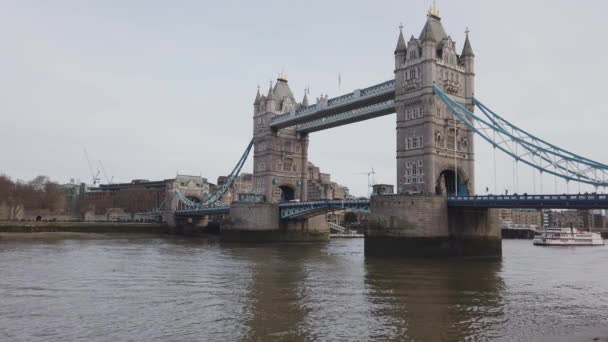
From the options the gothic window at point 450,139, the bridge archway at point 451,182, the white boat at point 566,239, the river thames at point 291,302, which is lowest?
the river thames at point 291,302

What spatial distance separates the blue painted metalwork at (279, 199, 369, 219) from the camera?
56.8m

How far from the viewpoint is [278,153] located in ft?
250

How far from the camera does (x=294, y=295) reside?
2391cm

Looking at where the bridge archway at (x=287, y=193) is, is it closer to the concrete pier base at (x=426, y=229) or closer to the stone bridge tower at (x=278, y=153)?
the stone bridge tower at (x=278, y=153)

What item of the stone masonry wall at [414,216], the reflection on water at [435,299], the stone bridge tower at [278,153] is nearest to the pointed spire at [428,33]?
the stone masonry wall at [414,216]

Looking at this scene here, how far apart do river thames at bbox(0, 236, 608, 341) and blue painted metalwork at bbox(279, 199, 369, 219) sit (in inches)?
778

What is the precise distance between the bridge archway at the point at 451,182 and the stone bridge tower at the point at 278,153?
27476mm

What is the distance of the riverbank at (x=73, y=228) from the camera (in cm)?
7712

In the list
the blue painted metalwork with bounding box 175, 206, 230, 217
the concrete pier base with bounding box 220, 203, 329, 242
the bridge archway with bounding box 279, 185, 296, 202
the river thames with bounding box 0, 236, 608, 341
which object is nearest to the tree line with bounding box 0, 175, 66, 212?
the blue painted metalwork with bounding box 175, 206, 230, 217

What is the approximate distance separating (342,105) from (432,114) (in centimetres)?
1552

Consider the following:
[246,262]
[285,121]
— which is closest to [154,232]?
[285,121]

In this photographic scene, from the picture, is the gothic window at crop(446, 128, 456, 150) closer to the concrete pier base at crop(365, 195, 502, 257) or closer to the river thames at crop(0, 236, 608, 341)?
the concrete pier base at crop(365, 195, 502, 257)

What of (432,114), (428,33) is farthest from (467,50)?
(432,114)

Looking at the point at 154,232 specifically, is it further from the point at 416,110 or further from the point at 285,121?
the point at 416,110
